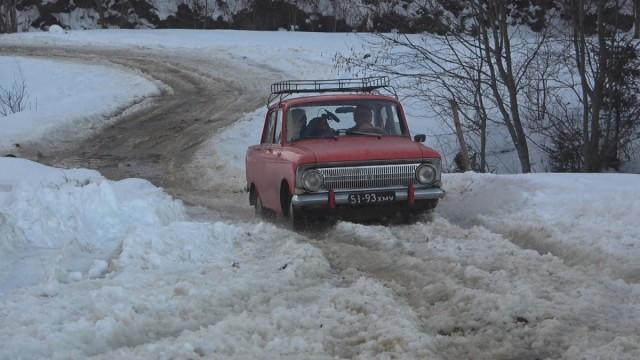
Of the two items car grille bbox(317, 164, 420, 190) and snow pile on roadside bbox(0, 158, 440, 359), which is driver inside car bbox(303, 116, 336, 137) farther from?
snow pile on roadside bbox(0, 158, 440, 359)

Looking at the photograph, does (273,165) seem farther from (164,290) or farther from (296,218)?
(164,290)

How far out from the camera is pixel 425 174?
892 cm

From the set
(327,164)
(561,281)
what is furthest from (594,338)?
(327,164)

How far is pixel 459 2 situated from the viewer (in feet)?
54.9

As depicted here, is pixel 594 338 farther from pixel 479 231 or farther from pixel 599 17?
pixel 599 17

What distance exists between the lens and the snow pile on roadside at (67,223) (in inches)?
262

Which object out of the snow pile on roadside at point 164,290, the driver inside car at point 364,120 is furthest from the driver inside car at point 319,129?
the snow pile on roadside at point 164,290

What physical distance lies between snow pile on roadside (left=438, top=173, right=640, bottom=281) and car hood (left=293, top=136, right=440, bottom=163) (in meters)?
1.01

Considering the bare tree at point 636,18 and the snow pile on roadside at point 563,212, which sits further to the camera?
the bare tree at point 636,18

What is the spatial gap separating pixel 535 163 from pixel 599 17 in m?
4.35

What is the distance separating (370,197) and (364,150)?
0.56m

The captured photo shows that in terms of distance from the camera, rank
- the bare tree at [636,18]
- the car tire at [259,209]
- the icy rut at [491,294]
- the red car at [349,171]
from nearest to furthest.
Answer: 1. the icy rut at [491,294]
2. the red car at [349,171]
3. the car tire at [259,209]
4. the bare tree at [636,18]

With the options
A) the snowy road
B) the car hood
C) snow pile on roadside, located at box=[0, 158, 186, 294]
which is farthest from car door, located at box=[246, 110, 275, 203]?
snow pile on roadside, located at box=[0, 158, 186, 294]

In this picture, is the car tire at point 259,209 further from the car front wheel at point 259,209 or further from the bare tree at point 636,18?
the bare tree at point 636,18
